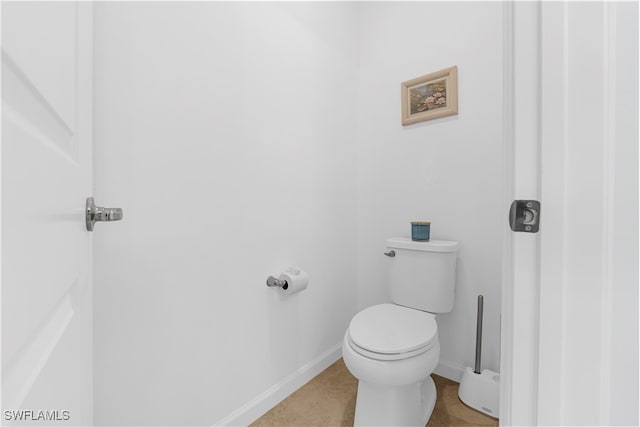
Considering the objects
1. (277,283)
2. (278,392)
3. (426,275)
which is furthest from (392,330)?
(278,392)

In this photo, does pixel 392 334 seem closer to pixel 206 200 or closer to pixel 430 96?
pixel 206 200

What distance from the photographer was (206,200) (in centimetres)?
108

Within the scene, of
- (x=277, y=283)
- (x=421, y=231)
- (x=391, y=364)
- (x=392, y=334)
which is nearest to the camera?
(x=391, y=364)

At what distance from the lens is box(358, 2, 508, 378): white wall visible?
1.46 m

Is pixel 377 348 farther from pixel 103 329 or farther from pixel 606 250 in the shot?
pixel 103 329

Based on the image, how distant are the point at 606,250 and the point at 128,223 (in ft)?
3.70

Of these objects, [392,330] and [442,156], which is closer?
[392,330]

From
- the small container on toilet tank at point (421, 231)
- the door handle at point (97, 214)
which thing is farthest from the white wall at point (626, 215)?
the small container on toilet tank at point (421, 231)

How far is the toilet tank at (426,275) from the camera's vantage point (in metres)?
1.45

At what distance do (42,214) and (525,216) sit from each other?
25.6 inches

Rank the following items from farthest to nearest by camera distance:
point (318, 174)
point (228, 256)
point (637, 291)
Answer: point (318, 174), point (228, 256), point (637, 291)

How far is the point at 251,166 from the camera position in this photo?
49.1 inches

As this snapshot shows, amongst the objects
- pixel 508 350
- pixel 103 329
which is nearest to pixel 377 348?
pixel 508 350

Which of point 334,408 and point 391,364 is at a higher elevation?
point 391,364
